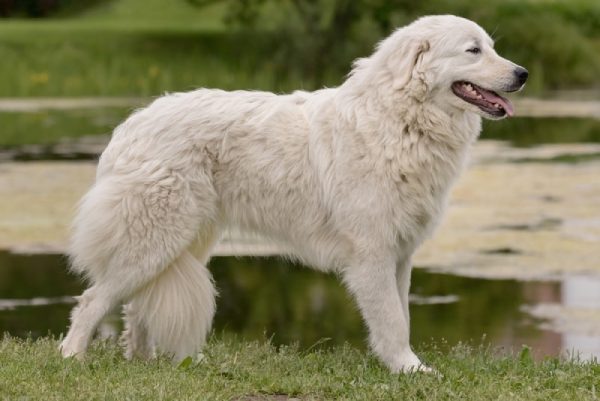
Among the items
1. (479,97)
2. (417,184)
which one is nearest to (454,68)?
(479,97)

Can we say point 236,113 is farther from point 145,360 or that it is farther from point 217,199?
point 145,360

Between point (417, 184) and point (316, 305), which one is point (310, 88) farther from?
point (417, 184)

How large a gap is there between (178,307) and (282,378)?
2.79 ft

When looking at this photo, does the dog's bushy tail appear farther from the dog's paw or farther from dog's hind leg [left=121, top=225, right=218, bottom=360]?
the dog's paw

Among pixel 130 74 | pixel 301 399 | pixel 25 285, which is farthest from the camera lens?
pixel 130 74

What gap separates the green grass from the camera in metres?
5.07

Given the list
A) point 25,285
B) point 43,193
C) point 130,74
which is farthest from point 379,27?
point 25,285

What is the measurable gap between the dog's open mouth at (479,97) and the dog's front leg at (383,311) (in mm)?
901

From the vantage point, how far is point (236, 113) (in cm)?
609

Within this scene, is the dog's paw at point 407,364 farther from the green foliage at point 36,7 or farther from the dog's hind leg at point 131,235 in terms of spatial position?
the green foliage at point 36,7

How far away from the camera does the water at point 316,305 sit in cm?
861

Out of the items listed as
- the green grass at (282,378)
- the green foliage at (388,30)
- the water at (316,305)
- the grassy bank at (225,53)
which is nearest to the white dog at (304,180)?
the green grass at (282,378)

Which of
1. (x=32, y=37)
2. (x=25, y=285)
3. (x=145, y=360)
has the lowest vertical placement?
(x=32, y=37)

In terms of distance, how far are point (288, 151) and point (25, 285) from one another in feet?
15.7
